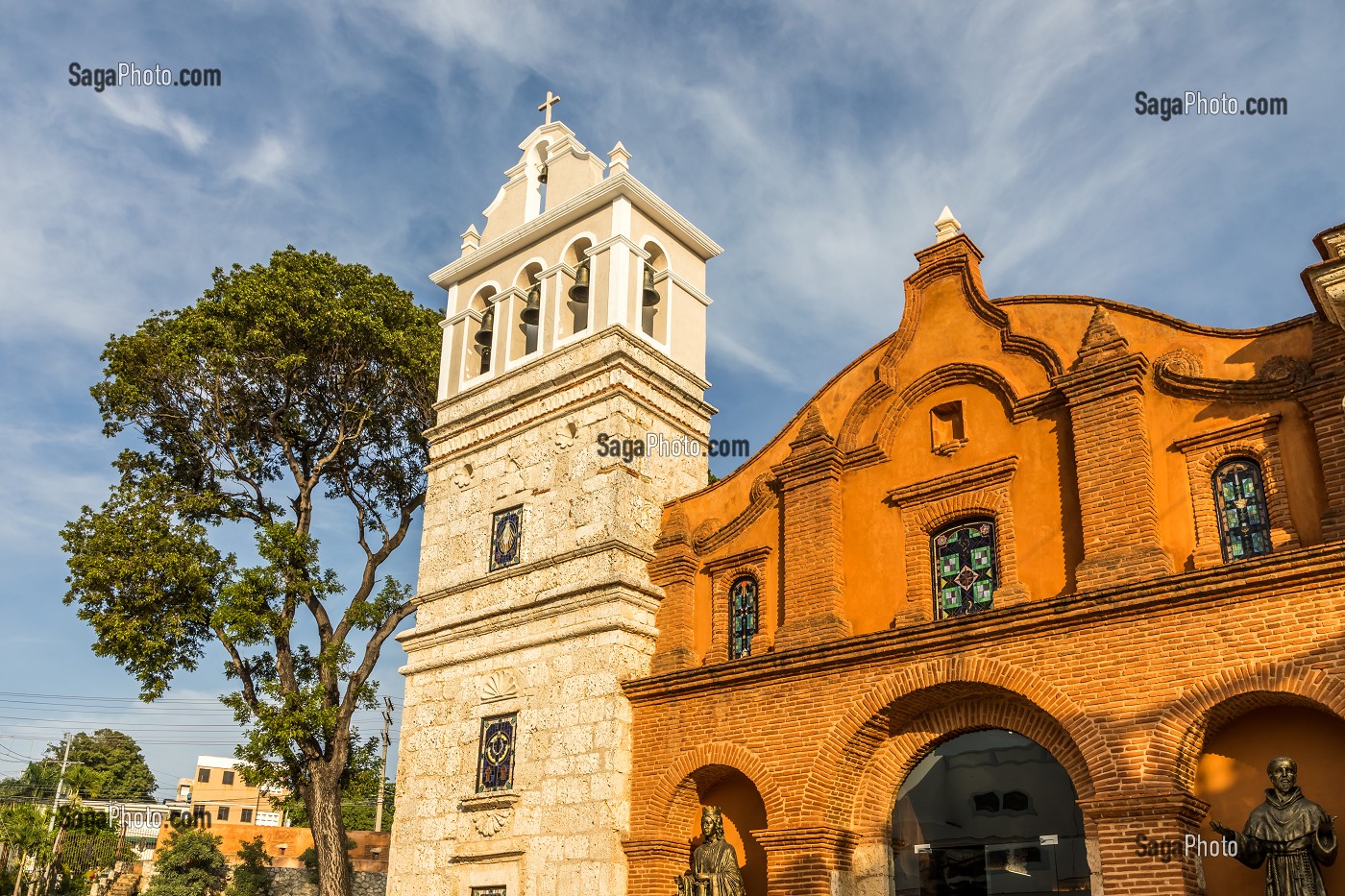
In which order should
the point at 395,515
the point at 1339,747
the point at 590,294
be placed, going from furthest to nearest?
the point at 395,515
the point at 590,294
the point at 1339,747

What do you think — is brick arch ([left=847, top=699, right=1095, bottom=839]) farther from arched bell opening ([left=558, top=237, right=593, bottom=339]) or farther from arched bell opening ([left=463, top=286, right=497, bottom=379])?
arched bell opening ([left=463, top=286, right=497, bottom=379])

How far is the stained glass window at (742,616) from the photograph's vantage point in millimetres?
14492

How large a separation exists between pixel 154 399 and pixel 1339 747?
20026mm

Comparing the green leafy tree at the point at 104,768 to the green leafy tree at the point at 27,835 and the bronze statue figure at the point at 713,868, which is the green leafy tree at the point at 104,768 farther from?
the bronze statue figure at the point at 713,868

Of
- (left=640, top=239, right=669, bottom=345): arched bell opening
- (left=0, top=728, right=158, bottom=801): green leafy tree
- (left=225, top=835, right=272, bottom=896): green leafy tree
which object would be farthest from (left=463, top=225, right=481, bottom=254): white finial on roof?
(left=0, top=728, right=158, bottom=801): green leafy tree

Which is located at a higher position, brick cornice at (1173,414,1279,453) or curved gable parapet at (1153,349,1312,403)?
curved gable parapet at (1153,349,1312,403)

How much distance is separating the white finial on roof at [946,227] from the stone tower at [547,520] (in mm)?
4414

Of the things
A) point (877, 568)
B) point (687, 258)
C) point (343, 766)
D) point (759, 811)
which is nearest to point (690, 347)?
point (687, 258)

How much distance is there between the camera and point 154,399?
72.7ft

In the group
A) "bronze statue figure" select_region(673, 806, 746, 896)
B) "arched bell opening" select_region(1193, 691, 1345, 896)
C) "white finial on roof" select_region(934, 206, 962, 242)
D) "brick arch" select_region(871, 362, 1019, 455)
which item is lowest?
"bronze statue figure" select_region(673, 806, 746, 896)

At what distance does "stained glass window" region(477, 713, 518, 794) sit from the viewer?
15031 millimetres

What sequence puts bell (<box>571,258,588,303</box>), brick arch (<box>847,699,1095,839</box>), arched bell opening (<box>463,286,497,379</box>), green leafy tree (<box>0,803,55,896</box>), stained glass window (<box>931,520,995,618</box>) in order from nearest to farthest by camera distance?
brick arch (<box>847,699,1095,839</box>)
stained glass window (<box>931,520,995,618</box>)
bell (<box>571,258,588,303</box>)
arched bell opening (<box>463,286,497,379</box>)
green leafy tree (<box>0,803,55,896</box>)

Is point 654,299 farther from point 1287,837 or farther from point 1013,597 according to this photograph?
point 1287,837

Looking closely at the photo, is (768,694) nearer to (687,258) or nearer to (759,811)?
(759,811)
